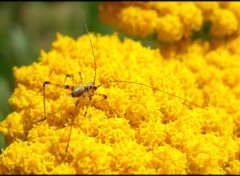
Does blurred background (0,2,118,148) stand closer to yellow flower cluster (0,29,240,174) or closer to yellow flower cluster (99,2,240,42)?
yellow flower cluster (0,29,240,174)

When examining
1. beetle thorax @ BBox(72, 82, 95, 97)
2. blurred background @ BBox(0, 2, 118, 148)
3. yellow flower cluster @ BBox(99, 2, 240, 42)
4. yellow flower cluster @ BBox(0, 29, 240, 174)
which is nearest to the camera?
yellow flower cluster @ BBox(0, 29, 240, 174)

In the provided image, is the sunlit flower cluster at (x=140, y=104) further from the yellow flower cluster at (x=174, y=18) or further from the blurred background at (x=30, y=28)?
the blurred background at (x=30, y=28)

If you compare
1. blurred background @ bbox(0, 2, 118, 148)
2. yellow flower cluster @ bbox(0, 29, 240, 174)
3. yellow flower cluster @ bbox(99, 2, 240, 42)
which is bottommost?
yellow flower cluster @ bbox(0, 29, 240, 174)

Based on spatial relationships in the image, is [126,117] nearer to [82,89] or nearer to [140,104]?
[140,104]

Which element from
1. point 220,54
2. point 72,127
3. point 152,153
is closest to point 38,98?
point 72,127

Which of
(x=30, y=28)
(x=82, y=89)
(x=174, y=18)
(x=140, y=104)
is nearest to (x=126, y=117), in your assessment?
(x=140, y=104)

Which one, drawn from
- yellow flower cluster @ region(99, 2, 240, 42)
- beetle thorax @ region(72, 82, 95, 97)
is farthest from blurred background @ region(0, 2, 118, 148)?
yellow flower cluster @ region(99, 2, 240, 42)

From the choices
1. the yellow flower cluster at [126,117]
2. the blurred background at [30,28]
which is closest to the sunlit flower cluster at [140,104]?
the yellow flower cluster at [126,117]

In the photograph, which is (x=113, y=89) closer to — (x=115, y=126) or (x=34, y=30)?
(x=115, y=126)
